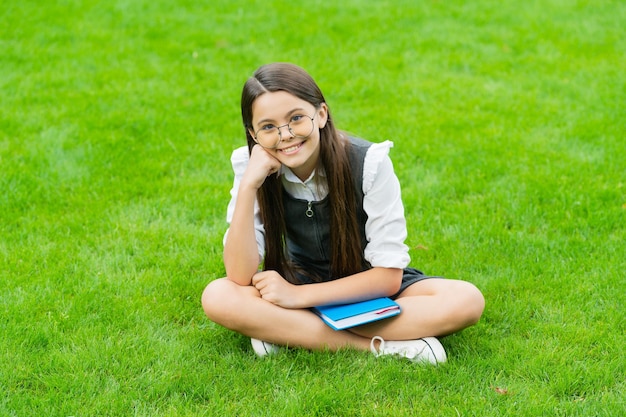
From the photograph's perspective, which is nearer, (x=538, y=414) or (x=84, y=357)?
(x=538, y=414)

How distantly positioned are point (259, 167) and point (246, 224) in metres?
0.26

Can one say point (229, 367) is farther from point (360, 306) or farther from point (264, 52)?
point (264, 52)

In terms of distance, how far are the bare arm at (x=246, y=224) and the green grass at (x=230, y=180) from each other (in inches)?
14.1

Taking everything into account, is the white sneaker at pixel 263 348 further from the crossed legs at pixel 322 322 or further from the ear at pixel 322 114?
the ear at pixel 322 114

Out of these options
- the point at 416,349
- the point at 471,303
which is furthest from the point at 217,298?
the point at 471,303

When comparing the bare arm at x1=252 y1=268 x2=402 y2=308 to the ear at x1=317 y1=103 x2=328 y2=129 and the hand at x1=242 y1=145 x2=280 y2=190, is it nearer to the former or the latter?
the hand at x1=242 y1=145 x2=280 y2=190

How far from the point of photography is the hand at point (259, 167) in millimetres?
3574

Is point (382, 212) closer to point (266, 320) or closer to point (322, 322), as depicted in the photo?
point (322, 322)

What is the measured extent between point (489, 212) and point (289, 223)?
170 cm

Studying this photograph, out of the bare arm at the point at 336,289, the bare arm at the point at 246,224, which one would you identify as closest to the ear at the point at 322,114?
the bare arm at the point at 246,224

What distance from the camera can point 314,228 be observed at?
3805mm

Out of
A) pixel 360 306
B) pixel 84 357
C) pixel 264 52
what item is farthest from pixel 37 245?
pixel 264 52

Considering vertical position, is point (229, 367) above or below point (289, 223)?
below

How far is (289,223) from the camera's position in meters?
3.86
